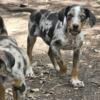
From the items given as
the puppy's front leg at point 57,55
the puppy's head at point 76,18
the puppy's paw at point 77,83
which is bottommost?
the puppy's paw at point 77,83

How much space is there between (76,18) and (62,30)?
1.58 feet

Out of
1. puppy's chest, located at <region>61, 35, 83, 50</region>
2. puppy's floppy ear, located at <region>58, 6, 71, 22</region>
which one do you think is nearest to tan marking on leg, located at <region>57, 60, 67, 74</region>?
puppy's chest, located at <region>61, 35, 83, 50</region>

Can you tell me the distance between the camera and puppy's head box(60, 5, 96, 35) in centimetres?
657

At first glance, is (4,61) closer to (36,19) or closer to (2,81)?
(2,81)

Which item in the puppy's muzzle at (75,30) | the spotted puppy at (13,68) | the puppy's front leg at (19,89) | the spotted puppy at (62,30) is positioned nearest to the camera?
the spotted puppy at (13,68)

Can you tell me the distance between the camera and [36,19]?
7715 millimetres

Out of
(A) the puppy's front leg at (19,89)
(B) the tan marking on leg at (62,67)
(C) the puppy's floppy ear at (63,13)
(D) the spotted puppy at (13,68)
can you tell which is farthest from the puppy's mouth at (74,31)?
(A) the puppy's front leg at (19,89)

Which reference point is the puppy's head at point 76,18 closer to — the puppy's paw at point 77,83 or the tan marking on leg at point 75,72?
the tan marking on leg at point 75,72

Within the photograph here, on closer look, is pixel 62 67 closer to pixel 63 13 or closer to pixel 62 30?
pixel 62 30

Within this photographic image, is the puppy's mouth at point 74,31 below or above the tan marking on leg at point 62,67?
above

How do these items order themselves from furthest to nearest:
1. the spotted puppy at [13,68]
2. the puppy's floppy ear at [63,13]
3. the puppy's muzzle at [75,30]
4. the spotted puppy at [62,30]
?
the puppy's floppy ear at [63,13] < the spotted puppy at [62,30] < the puppy's muzzle at [75,30] < the spotted puppy at [13,68]

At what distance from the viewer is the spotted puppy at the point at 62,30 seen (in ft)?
22.0

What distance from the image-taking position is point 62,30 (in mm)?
7020

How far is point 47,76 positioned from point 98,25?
346 centimetres
